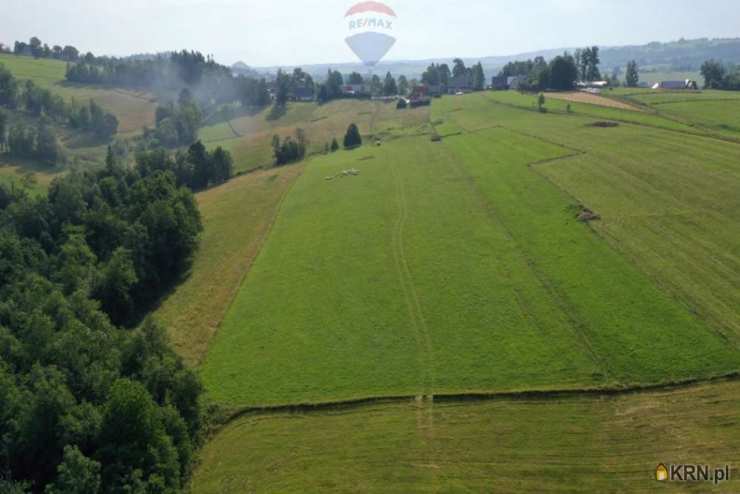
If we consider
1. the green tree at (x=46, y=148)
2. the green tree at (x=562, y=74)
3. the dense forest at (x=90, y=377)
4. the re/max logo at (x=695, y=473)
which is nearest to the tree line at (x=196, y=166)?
the green tree at (x=46, y=148)

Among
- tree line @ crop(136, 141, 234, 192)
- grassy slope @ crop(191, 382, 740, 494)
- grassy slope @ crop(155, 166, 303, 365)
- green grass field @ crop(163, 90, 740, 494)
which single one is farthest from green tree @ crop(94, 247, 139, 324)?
tree line @ crop(136, 141, 234, 192)

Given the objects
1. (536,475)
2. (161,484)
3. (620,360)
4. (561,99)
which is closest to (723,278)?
(620,360)

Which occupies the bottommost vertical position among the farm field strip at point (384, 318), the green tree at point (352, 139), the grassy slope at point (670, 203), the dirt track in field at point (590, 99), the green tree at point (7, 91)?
the farm field strip at point (384, 318)

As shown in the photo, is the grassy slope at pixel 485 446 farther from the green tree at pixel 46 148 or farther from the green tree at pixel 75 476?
the green tree at pixel 46 148

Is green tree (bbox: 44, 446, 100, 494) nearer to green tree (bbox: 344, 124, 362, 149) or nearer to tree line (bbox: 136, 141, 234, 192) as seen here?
tree line (bbox: 136, 141, 234, 192)

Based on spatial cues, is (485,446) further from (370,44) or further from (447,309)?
(370,44)

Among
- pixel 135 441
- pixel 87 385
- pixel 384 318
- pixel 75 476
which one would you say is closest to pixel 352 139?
pixel 384 318
